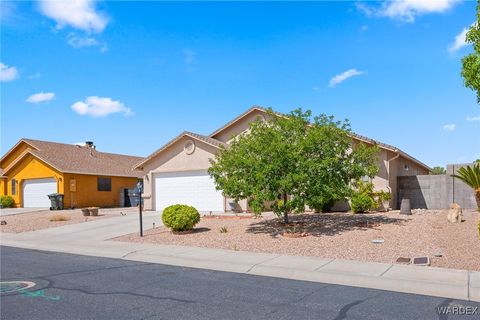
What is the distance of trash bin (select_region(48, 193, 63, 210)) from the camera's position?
101 feet

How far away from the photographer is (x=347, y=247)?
40.3 feet

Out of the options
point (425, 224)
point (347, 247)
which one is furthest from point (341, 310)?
point (425, 224)

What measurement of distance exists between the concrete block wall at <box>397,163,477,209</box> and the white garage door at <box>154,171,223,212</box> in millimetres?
10406

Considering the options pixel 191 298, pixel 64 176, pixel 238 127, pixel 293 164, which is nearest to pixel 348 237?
pixel 293 164

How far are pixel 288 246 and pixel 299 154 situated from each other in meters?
3.34

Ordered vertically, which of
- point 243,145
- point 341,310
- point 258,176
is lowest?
point 341,310

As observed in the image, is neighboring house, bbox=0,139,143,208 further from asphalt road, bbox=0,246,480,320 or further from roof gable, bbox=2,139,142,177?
asphalt road, bbox=0,246,480,320

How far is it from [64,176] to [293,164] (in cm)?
2266

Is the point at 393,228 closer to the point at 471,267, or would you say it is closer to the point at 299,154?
the point at 299,154

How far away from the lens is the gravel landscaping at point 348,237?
11.2m

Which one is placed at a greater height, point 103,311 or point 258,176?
point 258,176

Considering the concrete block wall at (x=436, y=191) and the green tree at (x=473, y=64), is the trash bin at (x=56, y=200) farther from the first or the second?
the green tree at (x=473, y=64)

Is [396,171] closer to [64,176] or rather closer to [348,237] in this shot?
[348,237]

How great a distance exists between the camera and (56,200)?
1212 inches
